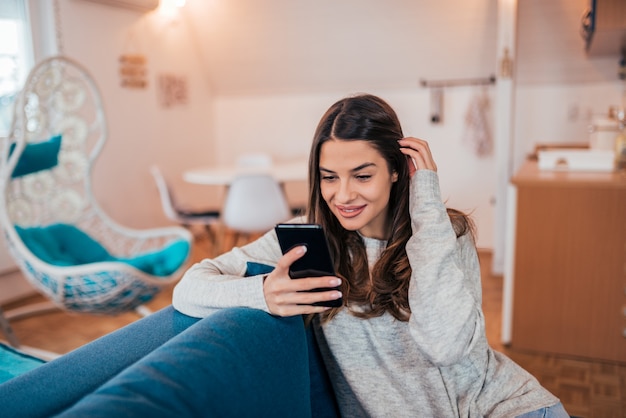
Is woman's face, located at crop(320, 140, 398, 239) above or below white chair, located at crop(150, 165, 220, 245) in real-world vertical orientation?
above

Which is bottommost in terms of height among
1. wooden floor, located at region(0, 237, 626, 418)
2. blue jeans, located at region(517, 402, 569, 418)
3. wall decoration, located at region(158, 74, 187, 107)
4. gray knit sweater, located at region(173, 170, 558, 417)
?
wooden floor, located at region(0, 237, 626, 418)

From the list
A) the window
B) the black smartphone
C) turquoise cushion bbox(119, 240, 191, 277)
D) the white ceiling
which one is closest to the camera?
the black smartphone

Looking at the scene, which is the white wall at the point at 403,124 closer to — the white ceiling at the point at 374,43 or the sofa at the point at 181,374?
the white ceiling at the point at 374,43

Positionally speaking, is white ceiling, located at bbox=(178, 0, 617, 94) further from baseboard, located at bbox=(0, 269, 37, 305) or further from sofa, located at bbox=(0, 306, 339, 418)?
sofa, located at bbox=(0, 306, 339, 418)

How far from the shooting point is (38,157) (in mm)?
2723

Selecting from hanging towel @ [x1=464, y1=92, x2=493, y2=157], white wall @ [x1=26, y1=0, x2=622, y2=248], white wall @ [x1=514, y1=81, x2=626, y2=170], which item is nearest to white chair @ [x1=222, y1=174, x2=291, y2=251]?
white wall @ [x1=26, y1=0, x2=622, y2=248]

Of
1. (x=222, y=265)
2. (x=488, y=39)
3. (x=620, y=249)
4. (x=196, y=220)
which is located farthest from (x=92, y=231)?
(x=488, y=39)

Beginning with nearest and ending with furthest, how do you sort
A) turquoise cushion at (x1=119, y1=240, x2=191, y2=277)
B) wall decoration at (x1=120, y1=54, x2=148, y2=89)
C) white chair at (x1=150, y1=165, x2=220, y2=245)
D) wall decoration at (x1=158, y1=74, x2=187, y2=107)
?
1. turquoise cushion at (x1=119, y1=240, x2=191, y2=277)
2. white chair at (x1=150, y1=165, x2=220, y2=245)
3. wall decoration at (x1=120, y1=54, x2=148, y2=89)
4. wall decoration at (x1=158, y1=74, x2=187, y2=107)

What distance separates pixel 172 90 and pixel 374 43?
1.69 meters

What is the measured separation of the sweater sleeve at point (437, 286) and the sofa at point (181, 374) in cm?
23

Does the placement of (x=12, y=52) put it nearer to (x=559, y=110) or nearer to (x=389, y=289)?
(x=389, y=289)

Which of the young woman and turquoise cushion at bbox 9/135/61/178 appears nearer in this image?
the young woman

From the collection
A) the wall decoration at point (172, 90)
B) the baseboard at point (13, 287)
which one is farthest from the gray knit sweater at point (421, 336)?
the wall decoration at point (172, 90)

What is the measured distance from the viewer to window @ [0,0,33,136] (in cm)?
336
